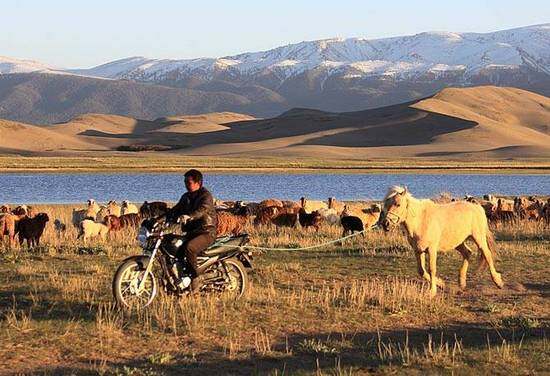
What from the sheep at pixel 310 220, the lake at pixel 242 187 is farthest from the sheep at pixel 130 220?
the lake at pixel 242 187

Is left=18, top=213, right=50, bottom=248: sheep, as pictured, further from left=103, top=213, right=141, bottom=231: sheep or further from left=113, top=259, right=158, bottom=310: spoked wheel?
left=113, top=259, right=158, bottom=310: spoked wheel

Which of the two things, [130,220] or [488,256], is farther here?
[130,220]

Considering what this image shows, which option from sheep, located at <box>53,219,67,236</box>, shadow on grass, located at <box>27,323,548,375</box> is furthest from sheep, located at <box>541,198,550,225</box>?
shadow on grass, located at <box>27,323,548,375</box>

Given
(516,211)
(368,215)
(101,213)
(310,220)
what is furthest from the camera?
(516,211)

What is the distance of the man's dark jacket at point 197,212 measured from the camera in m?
11.0

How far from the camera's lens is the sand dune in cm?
12250

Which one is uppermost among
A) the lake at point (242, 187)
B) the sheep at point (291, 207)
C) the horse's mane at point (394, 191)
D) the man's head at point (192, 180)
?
the man's head at point (192, 180)

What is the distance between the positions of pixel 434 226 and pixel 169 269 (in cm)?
376

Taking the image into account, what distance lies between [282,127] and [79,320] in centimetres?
16574

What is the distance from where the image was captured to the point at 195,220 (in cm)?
1109

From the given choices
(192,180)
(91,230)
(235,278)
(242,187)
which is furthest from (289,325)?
(242,187)

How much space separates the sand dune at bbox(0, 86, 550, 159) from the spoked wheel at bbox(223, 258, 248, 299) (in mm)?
97987

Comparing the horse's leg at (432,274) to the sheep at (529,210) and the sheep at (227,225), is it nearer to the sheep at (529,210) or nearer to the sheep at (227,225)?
the sheep at (227,225)

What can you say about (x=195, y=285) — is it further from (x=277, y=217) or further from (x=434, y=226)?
(x=277, y=217)
